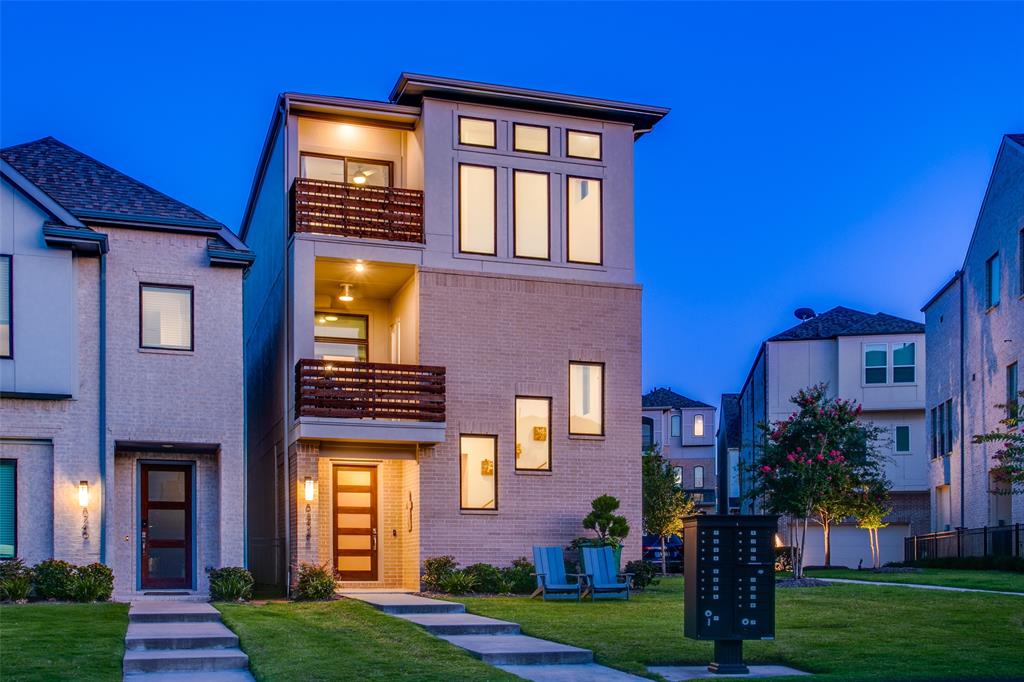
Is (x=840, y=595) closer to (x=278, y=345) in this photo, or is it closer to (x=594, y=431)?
(x=594, y=431)

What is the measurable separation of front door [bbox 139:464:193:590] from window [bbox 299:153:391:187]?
22.7 feet

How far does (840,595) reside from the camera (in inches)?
826

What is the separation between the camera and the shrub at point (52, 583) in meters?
20.4

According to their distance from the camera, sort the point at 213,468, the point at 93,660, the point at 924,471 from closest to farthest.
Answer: the point at 93,660
the point at 213,468
the point at 924,471

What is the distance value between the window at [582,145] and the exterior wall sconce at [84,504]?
11.6 meters

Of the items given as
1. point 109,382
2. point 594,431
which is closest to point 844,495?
point 594,431

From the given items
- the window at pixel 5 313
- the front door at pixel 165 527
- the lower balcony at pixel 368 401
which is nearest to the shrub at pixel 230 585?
the front door at pixel 165 527

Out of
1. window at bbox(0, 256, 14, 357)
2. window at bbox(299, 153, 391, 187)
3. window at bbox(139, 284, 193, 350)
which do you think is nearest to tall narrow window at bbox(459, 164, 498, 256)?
window at bbox(299, 153, 391, 187)

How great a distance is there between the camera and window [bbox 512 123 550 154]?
84.9 ft

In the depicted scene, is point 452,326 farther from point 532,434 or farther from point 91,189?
point 91,189

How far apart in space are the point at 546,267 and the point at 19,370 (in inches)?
406

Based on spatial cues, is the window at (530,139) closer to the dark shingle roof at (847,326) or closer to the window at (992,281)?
the window at (992,281)

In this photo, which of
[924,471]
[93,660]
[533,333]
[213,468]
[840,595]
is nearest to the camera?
[93,660]

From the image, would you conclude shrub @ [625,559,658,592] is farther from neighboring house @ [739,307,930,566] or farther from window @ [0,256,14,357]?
neighboring house @ [739,307,930,566]
